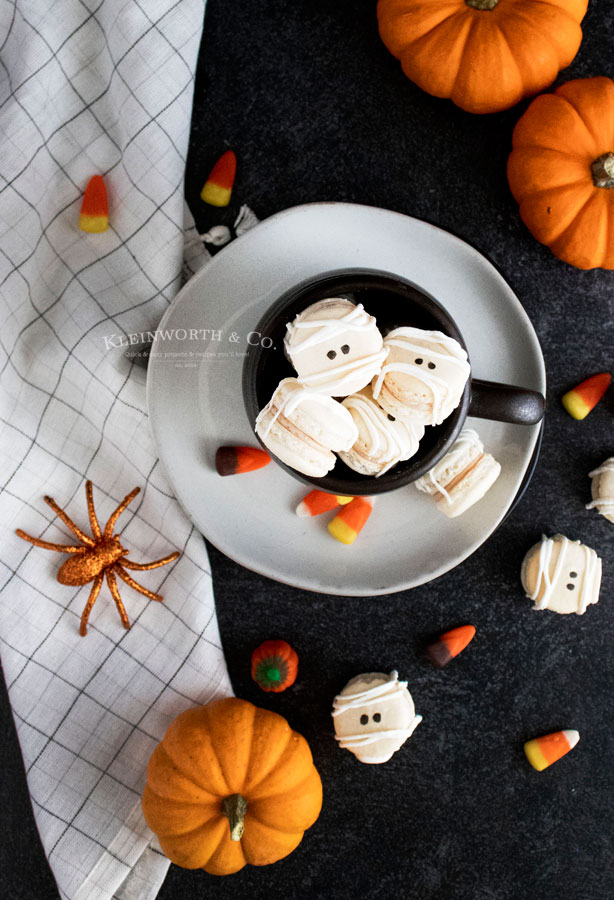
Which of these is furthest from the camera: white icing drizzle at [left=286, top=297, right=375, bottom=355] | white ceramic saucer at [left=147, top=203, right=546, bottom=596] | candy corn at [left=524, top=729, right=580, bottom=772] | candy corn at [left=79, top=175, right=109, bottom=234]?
candy corn at [left=524, top=729, right=580, bottom=772]

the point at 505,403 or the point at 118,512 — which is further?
the point at 118,512

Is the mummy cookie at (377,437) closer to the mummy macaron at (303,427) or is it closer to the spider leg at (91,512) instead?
the mummy macaron at (303,427)

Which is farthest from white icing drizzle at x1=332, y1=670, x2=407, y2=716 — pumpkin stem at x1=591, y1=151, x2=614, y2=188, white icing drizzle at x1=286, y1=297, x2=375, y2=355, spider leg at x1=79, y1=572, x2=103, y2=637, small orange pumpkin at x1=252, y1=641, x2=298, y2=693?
pumpkin stem at x1=591, y1=151, x2=614, y2=188

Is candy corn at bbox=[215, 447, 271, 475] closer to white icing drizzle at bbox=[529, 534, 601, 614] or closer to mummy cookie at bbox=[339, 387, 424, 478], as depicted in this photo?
mummy cookie at bbox=[339, 387, 424, 478]

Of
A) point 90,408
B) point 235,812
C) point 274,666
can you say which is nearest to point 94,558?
point 90,408

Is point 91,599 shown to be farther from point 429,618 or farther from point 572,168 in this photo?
point 572,168

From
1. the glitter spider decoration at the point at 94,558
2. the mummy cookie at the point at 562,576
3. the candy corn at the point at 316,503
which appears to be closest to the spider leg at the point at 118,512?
the glitter spider decoration at the point at 94,558
